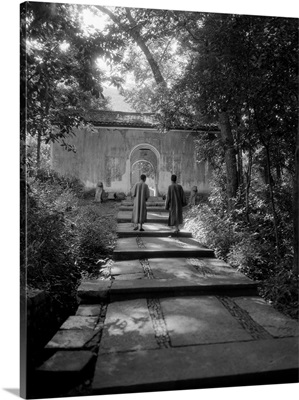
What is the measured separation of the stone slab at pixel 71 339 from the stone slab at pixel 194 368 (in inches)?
8.5

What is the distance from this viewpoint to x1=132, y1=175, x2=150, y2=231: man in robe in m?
3.90

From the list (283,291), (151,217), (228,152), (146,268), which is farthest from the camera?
(228,152)

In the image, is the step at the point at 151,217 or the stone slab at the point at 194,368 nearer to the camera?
the stone slab at the point at 194,368

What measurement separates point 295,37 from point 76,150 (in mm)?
2702

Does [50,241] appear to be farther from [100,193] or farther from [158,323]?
[158,323]

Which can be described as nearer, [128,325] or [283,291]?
[128,325]

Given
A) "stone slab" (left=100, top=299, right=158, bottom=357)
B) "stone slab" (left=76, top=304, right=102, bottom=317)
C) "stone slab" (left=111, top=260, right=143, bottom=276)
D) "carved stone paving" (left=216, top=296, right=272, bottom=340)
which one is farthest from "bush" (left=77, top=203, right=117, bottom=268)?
"carved stone paving" (left=216, top=296, right=272, bottom=340)

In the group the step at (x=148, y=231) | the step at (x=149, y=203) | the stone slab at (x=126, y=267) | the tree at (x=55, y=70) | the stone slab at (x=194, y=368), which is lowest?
the stone slab at (x=194, y=368)

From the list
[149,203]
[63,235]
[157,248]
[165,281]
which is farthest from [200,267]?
[63,235]

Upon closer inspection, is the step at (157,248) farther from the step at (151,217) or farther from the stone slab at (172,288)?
the stone slab at (172,288)

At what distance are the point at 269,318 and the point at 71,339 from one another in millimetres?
1680

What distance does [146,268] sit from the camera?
3689 mm

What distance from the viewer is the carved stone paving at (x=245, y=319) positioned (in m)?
2.81

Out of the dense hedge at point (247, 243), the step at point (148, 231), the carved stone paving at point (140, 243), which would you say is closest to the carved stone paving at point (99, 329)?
the carved stone paving at point (140, 243)
